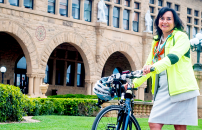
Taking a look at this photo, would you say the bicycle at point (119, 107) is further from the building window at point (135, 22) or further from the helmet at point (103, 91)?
the building window at point (135, 22)

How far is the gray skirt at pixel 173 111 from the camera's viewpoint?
12.0ft

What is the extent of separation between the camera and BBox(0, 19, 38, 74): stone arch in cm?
1817

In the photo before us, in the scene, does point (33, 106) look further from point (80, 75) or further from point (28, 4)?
point (80, 75)

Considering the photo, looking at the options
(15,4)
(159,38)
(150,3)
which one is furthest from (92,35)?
(159,38)

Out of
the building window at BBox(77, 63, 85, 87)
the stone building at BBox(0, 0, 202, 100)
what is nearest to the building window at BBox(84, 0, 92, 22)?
the stone building at BBox(0, 0, 202, 100)

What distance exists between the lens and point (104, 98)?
12.1 ft

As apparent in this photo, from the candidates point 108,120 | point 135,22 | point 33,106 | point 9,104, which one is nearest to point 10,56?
point 135,22

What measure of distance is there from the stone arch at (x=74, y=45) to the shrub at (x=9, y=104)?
11005mm

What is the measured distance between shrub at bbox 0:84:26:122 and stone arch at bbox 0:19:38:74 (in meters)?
9.89

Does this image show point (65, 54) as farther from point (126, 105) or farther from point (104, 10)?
point (126, 105)

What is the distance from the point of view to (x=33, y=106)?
35.8 feet

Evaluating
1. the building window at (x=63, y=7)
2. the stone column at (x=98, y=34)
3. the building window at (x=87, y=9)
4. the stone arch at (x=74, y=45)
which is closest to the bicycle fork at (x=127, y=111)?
the stone arch at (x=74, y=45)

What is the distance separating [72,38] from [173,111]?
18.1m

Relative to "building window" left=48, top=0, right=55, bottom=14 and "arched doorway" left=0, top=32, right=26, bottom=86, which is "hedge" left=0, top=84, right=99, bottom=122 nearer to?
"building window" left=48, top=0, right=55, bottom=14
